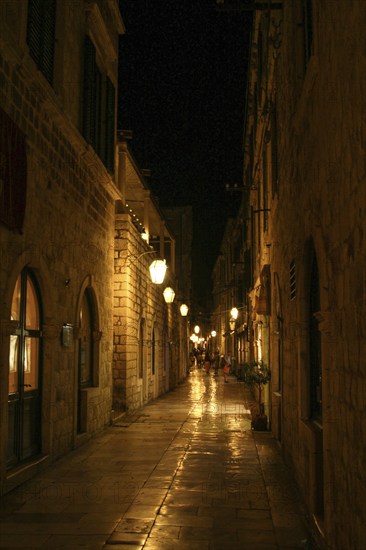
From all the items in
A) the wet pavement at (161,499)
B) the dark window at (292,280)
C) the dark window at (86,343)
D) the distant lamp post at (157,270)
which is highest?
the distant lamp post at (157,270)

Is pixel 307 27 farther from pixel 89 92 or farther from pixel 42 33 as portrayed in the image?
pixel 89 92

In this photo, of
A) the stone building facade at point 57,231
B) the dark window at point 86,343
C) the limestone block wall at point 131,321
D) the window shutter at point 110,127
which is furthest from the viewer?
the limestone block wall at point 131,321

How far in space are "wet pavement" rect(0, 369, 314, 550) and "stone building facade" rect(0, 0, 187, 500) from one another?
2.09 feet

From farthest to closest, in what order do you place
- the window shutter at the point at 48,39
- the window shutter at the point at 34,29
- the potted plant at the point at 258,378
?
the potted plant at the point at 258,378 < the window shutter at the point at 48,39 < the window shutter at the point at 34,29

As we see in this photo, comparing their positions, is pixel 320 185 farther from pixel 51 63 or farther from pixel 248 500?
pixel 51 63

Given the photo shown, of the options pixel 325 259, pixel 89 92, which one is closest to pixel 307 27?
pixel 325 259

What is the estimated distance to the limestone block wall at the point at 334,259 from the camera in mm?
3957

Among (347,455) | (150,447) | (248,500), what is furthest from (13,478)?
(347,455)

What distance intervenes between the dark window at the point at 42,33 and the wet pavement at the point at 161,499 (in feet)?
20.2

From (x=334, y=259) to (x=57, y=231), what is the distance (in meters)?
5.76

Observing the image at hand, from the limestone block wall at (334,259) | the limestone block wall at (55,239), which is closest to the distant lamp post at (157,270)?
the limestone block wall at (55,239)

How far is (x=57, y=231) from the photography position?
9477 mm

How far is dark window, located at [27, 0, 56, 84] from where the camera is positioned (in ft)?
27.8

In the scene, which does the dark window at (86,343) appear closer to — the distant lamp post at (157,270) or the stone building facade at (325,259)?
the distant lamp post at (157,270)
